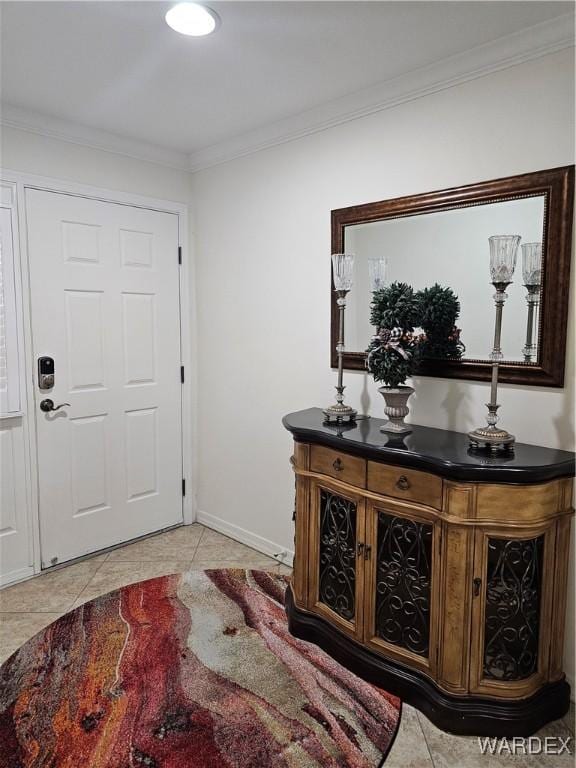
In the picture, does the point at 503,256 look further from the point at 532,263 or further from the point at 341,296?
the point at 341,296

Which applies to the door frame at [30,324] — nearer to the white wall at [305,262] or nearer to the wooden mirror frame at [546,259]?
the white wall at [305,262]

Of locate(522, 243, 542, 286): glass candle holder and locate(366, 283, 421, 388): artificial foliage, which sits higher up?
locate(522, 243, 542, 286): glass candle holder

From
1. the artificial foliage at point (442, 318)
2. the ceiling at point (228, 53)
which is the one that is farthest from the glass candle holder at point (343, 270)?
the ceiling at point (228, 53)

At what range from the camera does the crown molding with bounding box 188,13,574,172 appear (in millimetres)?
1901

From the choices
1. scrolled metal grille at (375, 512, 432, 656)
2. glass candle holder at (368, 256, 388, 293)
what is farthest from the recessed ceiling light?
scrolled metal grille at (375, 512, 432, 656)

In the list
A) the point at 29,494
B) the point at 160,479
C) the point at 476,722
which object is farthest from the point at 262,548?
the point at 476,722

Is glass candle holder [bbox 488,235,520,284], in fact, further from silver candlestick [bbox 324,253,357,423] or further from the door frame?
the door frame

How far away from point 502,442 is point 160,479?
2381 millimetres

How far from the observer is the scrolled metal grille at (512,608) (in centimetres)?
179

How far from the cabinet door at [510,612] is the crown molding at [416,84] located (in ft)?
5.72

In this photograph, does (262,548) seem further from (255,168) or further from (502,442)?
(255,168)

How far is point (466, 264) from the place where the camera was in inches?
86.8

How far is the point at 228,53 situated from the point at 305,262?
3.49ft

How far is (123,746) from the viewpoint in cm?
176
